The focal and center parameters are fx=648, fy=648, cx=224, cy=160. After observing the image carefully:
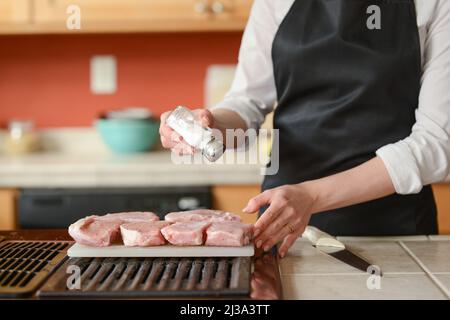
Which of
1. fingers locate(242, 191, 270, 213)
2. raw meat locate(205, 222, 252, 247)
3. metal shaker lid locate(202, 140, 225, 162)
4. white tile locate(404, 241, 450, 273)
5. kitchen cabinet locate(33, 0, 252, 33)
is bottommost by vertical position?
white tile locate(404, 241, 450, 273)

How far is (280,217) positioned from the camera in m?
1.13

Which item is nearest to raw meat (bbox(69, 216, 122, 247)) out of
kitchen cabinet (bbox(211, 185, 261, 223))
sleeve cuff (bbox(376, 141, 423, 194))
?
sleeve cuff (bbox(376, 141, 423, 194))

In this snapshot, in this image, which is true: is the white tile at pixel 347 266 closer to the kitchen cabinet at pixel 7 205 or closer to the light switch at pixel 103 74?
the kitchen cabinet at pixel 7 205

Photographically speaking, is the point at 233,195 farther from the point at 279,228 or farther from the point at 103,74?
the point at 279,228

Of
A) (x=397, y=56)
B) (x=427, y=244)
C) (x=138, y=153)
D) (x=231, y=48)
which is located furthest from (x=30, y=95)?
(x=427, y=244)

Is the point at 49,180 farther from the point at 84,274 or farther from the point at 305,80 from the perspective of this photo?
the point at 84,274

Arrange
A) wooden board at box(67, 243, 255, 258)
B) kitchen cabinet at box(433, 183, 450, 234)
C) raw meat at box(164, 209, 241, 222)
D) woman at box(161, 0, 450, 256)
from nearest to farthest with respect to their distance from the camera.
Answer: wooden board at box(67, 243, 255, 258) < raw meat at box(164, 209, 241, 222) < woman at box(161, 0, 450, 256) < kitchen cabinet at box(433, 183, 450, 234)

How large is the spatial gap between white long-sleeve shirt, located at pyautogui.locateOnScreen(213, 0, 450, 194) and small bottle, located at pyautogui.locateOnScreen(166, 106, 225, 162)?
13.5 inches

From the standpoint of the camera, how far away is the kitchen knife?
1094 millimetres

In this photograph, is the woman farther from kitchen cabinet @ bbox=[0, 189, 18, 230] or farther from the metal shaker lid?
kitchen cabinet @ bbox=[0, 189, 18, 230]

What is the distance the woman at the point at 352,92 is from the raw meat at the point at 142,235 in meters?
0.24

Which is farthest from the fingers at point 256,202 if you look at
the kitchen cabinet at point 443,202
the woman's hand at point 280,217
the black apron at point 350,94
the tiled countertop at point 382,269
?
the kitchen cabinet at point 443,202

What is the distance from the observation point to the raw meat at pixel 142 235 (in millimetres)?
1088

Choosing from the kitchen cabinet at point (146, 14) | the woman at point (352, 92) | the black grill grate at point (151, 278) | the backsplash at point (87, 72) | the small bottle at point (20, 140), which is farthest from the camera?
the backsplash at point (87, 72)
